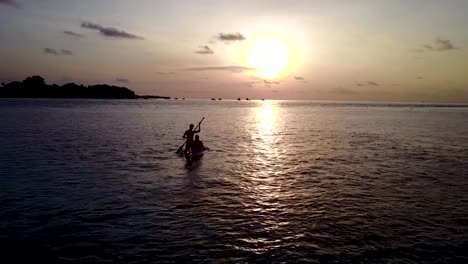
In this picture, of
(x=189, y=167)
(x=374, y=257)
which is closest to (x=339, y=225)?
(x=374, y=257)

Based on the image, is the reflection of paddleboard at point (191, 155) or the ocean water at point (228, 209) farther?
the reflection of paddleboard at point (191, 155)

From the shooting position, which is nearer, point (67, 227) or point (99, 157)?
point (67, 227)

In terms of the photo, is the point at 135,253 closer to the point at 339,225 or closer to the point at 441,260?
the point at 339,225

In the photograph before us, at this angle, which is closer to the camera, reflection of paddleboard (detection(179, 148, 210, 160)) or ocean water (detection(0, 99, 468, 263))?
ocean water (detection(0, 99, 468, 263))

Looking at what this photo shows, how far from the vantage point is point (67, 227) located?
15.1 m

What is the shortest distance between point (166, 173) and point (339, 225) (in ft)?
48.4

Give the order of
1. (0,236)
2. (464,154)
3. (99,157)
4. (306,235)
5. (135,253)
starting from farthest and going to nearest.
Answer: (464,154)
(99,157)
(306,235)
(0,236)
(135,253)

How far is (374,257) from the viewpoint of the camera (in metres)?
12.9

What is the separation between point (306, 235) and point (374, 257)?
2.88 metres

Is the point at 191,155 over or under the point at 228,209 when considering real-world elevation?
over

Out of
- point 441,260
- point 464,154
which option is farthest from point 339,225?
point 464,154

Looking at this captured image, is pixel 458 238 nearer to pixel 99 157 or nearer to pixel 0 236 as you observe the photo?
pixel 0 236

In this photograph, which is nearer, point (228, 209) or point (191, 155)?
point (228, 209)

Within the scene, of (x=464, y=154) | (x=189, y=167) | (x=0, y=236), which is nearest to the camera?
(x=0, y=236)
